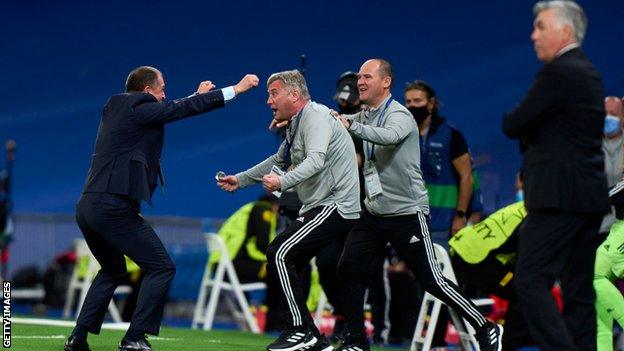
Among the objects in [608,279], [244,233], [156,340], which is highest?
[608,279]

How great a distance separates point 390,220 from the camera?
7641 millimetres

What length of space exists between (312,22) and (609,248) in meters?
9.38

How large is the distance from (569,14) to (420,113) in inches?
159

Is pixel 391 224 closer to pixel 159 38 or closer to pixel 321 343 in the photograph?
pixel 321 343

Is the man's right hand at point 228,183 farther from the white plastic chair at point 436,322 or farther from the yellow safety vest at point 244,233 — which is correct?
the yellow safety vest at point 244,233

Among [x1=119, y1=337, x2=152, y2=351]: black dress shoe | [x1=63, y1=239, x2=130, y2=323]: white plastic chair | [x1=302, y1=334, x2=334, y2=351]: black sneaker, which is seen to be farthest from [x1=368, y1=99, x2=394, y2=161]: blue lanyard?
[x1=63, y1=239, x2=130, y2=323]: white plastic chair

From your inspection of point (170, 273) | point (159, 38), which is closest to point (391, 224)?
point (170, 273)

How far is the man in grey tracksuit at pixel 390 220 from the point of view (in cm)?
756

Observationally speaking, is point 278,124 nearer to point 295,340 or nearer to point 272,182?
point 272,182

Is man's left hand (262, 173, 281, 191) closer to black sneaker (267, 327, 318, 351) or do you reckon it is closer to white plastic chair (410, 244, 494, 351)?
black sneaker (267, 327, 318, 351)

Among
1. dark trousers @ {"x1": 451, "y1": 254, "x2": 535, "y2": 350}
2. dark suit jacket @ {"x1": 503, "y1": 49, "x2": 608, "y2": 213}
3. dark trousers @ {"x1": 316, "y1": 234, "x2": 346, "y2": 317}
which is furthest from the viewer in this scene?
dark trousers @ {"x1": 316, "y1": 234, "x2": 346, "y2": 317}

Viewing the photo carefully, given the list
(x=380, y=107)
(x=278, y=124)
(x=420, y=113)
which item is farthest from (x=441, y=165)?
(x=278, y=124)

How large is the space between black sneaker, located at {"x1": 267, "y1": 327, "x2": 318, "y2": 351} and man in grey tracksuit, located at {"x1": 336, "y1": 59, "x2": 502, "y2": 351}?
1.58 feet

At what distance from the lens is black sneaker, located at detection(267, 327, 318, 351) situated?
7.18 metres
